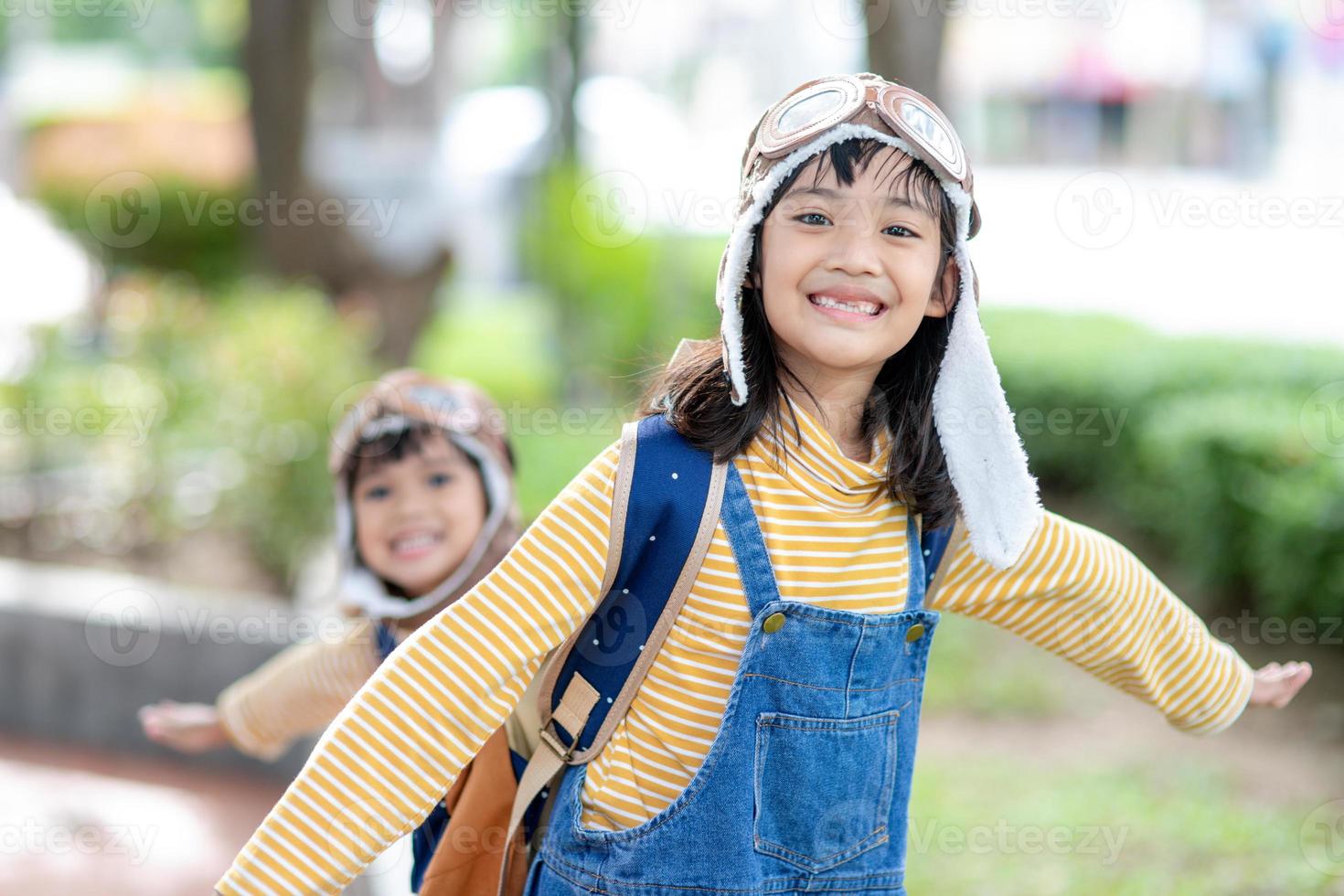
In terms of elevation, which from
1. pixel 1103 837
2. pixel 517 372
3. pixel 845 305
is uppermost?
pixel 845 305

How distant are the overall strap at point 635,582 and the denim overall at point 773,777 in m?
0.04

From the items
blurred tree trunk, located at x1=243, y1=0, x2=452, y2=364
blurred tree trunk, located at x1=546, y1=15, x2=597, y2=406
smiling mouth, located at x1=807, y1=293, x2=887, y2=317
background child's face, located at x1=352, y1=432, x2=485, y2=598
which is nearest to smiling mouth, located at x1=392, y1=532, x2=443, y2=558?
background child's face, located at x1=352, y1=432, x2=485, y2=598

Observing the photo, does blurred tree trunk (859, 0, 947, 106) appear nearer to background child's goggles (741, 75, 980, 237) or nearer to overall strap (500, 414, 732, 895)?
background child's goggles (741, 75, 980, 237)

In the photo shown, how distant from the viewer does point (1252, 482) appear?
16.9 ft

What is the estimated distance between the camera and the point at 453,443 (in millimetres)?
2463

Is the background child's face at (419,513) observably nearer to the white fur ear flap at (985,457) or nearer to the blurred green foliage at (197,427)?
the white fur ear flap at (985,457)

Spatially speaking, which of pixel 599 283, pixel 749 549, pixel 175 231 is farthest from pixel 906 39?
pixel 175 231

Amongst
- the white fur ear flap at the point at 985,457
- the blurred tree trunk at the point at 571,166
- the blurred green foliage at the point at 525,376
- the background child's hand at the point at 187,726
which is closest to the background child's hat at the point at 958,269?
the white fur ear flap at the point at 985,457

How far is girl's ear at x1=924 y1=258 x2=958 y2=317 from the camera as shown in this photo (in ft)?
6.12

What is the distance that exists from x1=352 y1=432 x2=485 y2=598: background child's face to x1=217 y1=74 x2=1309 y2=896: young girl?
2.10ft

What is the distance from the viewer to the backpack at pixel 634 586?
1.73m

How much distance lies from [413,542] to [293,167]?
6.66m

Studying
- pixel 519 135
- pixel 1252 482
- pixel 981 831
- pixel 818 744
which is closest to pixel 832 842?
pixel 818 744

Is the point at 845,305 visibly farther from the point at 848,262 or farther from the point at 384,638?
the point at 384,638
